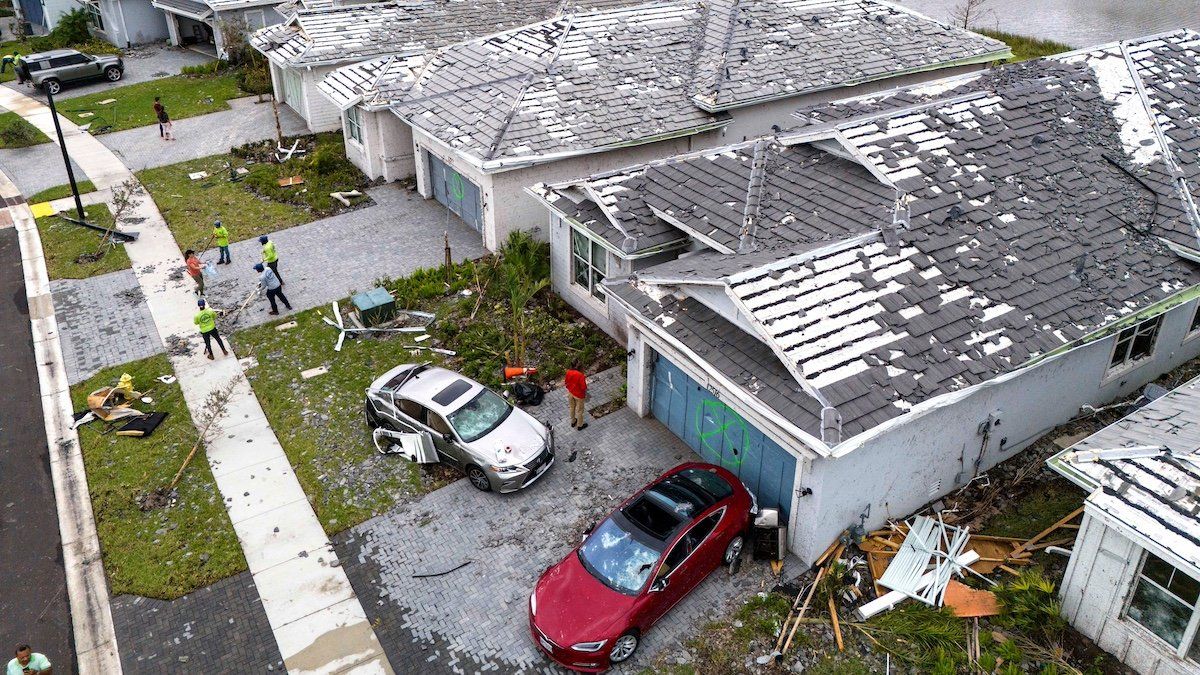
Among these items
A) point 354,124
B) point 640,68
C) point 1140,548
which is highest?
point 640,68

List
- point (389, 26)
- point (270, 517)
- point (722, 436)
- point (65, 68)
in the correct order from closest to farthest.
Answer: point (270, 517) → point (722, 436) → point (389, 26) → point (65, 68)

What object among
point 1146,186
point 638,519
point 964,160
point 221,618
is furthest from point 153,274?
point 1146,186

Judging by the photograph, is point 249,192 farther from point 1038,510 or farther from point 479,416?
point 1038,510

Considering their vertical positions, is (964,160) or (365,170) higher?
(964,160)

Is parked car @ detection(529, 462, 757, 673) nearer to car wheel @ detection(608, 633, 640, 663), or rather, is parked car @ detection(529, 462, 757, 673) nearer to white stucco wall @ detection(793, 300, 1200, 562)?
car wheel @ detection(608, 633, 640, 663)

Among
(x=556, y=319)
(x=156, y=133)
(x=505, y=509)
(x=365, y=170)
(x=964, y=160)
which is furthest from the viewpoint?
(x=156, y=133)

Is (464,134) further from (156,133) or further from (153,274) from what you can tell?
(156,133)

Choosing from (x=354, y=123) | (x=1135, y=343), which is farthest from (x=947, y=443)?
(x=354, y=123)

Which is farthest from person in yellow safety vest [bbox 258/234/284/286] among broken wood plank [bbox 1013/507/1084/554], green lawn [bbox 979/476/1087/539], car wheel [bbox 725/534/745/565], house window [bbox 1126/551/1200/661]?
house window [bbox 1126/551/1200/661]

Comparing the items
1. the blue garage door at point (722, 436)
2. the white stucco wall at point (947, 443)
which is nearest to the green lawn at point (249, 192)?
the blue garage door at point (722, 436)
